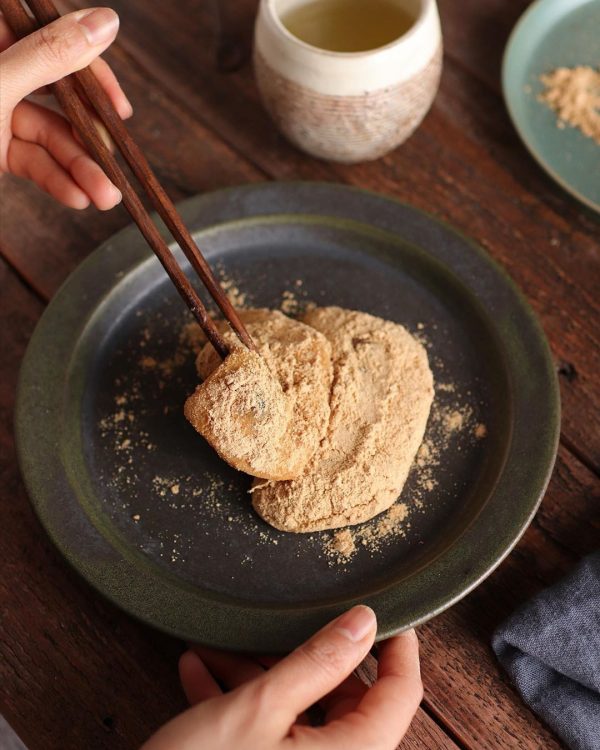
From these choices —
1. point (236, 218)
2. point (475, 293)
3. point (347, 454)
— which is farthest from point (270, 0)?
point (347, 454)

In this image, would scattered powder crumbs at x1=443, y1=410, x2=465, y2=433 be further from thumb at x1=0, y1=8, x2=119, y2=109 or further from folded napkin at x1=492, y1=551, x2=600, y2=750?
thumb at x1=0, y1=8, x2=119, y2=109

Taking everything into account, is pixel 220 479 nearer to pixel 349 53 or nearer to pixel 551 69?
pixel 349 53

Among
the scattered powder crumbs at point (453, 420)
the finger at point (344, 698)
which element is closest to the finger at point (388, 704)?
the finger at point (344, 698)

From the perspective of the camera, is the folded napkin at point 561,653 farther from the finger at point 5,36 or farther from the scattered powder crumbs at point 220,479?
the finger at point 5,36

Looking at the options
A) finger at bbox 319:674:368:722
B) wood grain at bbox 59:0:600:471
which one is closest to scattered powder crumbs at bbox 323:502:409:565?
finger at bbox 319:674:368:722

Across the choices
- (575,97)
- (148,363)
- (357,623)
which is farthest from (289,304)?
(575,97)
